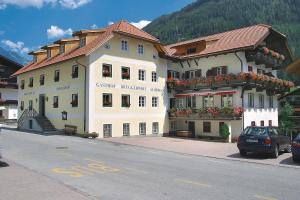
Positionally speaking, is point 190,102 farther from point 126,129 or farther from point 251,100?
point 126,129

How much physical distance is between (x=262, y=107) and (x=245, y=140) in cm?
1944

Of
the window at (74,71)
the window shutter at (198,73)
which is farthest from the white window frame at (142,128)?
the window shutter at (198,73)

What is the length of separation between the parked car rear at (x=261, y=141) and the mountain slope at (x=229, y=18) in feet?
335

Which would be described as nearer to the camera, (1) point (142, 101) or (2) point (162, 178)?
(2) point (162, 178)

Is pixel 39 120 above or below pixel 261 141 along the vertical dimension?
above

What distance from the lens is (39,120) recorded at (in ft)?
116

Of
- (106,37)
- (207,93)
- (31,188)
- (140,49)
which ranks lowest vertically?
(31,188)

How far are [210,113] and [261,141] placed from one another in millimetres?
14651

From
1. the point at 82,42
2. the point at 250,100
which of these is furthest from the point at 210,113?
the point at 82,42

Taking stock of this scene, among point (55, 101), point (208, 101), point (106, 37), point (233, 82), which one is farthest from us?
point (55, 101)

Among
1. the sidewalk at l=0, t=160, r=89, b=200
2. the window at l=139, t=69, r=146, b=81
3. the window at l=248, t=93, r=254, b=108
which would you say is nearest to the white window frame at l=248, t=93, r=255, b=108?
the window at l=248, t=93, r=254, b=108

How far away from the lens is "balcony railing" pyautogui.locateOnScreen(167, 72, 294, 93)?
31.6 m

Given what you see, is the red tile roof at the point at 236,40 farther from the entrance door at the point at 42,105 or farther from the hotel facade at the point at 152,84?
the entrance door at the point at 42,105

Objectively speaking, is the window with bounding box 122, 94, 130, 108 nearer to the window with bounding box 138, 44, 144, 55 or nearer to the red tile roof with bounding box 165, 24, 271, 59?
the window with bounding box 138, 44, 144, 55
